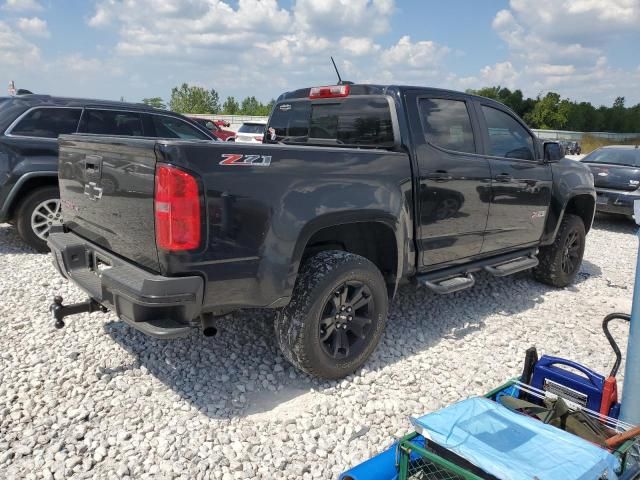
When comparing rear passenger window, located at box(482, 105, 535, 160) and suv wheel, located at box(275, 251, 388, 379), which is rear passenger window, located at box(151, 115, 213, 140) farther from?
suv wheel, located at box(275, 251, 388, 379)

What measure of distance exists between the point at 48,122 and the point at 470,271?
5.02 meters

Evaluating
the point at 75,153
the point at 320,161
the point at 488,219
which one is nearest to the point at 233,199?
the point at 320,161

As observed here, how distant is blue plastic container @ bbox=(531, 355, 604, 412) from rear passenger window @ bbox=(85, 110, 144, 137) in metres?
5.61

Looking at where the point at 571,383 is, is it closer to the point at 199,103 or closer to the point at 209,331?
the point at 209,331

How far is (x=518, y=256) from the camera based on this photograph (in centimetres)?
516

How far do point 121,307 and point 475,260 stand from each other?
10.3 ft

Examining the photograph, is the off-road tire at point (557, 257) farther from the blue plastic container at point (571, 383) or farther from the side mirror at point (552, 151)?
the blue plastic container at point (571, 383)

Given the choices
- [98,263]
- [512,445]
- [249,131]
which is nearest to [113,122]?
[98,263]

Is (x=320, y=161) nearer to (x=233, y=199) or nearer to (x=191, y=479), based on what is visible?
(x=233, y=199)

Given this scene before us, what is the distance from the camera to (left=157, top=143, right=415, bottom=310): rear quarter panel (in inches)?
104

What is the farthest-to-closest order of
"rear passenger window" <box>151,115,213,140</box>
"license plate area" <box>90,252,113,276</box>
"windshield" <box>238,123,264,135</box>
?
"windshield" <box>238,123,264,135</box>, "rear passenger window" <box>151,115,213,140</box>, "license plate area" <box>90,252,113,276</box>

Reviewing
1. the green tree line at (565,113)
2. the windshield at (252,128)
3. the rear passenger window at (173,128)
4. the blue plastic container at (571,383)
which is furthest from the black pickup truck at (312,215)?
the green tree line at (565,113)

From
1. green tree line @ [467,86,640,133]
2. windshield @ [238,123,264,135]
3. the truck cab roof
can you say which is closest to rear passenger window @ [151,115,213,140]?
the truck cab roof

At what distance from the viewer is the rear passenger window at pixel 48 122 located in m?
5.80
